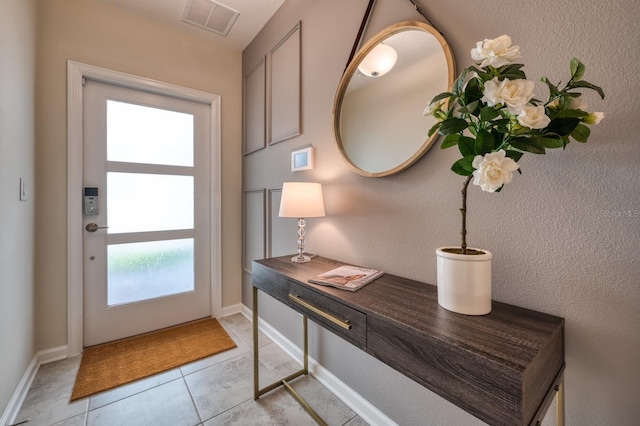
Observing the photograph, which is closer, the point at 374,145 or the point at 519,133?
the point at 519,133

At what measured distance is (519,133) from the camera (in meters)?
0.68

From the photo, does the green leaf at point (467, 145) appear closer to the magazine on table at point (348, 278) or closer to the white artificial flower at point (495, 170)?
the white artificial flower at point (495, 170)

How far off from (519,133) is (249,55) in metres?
2.62

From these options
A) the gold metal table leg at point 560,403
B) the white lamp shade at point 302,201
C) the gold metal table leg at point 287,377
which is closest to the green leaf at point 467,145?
the gold metal table leg at point 560,403

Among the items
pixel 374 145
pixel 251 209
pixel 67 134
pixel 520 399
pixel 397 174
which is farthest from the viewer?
pixel 251 209

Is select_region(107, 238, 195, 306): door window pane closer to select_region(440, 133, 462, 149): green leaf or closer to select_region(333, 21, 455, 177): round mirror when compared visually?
select_region(333, 21, 455, 177): round mirror

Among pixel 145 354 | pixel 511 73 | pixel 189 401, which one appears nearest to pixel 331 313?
pixel 511 73

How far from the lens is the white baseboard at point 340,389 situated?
1369 millimetres

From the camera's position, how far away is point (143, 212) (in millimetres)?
2281

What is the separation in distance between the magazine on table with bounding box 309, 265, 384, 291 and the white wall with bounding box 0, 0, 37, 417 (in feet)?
5.20

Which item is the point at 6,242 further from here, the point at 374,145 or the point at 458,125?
the point at 458,125

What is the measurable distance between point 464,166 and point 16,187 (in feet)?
7.36

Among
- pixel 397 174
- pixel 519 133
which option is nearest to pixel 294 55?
pixel 397 174

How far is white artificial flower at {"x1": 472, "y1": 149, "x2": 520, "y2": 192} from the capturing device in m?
0.65
